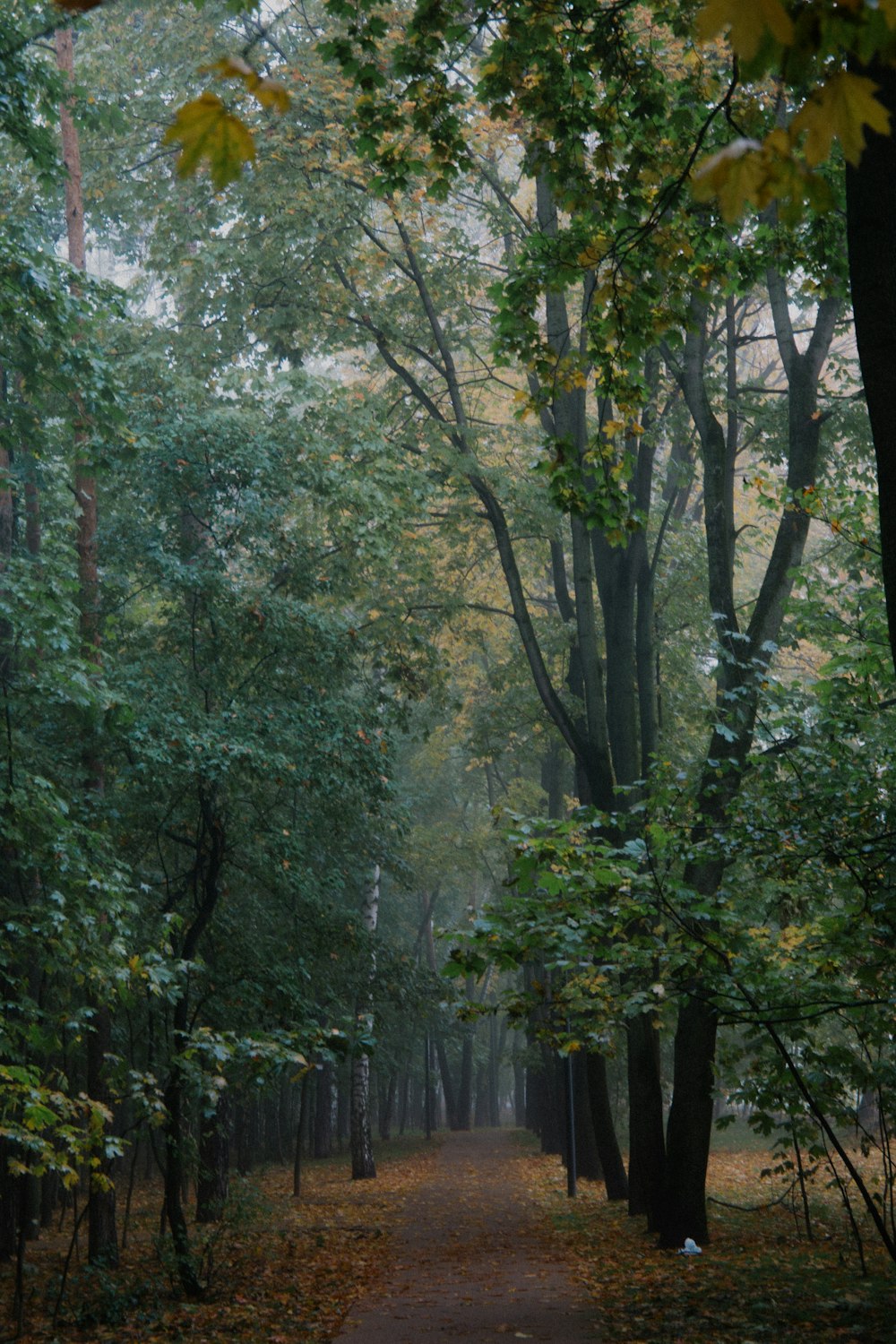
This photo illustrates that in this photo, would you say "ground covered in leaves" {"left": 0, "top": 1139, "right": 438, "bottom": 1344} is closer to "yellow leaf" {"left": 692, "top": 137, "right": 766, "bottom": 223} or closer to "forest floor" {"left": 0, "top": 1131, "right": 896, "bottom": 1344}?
"forest floor" {"left": 0, "top": 1131, "right": 896, "bottom": 1344}

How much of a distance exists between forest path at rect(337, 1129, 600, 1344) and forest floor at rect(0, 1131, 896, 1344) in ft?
0.10

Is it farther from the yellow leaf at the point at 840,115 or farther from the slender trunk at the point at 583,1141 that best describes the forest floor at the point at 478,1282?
the yellow leaf at the point at 840,115

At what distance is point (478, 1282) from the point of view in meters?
9.93

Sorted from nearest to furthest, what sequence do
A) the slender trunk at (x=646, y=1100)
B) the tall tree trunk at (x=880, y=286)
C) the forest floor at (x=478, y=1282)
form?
the tall tree trunk at (x=880, y=286), the forest floor at (x=478, y=1282), the slender trunk at (x=646, y=1100)

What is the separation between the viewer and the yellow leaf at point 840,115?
Result: 5.85 ft

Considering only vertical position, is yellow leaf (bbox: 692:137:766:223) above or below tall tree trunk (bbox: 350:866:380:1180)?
above

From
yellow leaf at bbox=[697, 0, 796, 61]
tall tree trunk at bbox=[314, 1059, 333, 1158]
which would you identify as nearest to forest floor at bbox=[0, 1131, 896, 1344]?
yellow leaf at bbox=[697, 0, 796, 61]

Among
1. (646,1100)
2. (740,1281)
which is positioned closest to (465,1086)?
(646,1100)

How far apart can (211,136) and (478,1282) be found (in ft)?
33.8

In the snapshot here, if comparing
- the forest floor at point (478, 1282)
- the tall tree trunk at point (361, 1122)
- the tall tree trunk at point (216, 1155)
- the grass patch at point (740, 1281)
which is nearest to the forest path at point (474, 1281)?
the forest floor at point (478, 1282)

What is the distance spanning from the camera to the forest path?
7770 mm

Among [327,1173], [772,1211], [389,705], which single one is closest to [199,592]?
[389,705]

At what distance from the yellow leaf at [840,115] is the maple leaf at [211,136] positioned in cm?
92

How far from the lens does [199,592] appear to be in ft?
40.9
